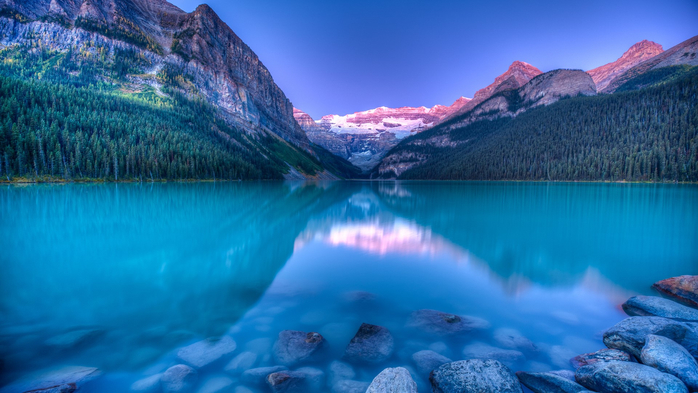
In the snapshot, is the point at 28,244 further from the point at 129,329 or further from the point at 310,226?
the point at 310,226

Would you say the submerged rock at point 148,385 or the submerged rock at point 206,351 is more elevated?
the submerged rock at point 148,385

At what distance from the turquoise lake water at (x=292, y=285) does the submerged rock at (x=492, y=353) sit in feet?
0.44

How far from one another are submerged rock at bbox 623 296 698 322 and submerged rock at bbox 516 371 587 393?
5.26 m

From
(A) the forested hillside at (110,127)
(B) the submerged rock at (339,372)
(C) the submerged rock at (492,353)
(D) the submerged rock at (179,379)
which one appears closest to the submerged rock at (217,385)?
(D) the submerged rock at (179,379)

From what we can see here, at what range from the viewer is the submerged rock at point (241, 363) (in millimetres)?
5551

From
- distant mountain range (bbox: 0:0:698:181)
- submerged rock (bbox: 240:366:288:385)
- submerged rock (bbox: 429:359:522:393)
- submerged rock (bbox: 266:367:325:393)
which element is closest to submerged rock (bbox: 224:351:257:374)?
submerged rock (bbox: 240:366:288:385)

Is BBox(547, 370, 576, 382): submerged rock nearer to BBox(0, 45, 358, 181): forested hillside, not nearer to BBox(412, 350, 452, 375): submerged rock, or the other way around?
BBox(412, 350, 452, 375): submerged rock

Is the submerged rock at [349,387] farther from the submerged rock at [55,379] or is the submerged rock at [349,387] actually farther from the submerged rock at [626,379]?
the submerged rock at [55,379]

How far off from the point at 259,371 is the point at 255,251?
9.22 metres

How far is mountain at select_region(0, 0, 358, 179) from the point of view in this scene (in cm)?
10650

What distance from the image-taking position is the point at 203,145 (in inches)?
4033

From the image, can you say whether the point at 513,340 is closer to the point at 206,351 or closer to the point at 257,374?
the point at 257,374

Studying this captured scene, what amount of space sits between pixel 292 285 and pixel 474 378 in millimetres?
6698

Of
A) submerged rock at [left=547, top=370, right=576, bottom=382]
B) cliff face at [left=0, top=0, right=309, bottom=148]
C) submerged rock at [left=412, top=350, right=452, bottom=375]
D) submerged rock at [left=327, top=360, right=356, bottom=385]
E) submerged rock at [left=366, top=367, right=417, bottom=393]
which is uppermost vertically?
cliff face at [left=0, top=0, right=309, bottom=148]
